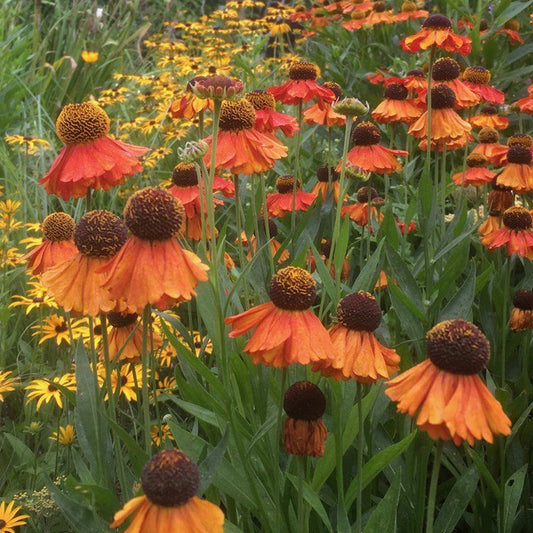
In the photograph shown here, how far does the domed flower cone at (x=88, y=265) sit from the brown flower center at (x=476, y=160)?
1.33 metres

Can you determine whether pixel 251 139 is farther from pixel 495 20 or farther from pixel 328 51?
pixel 328 51

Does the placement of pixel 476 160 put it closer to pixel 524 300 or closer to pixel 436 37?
pixel 436 37

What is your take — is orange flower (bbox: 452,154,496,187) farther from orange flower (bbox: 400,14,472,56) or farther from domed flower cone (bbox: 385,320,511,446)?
domed flower cone (bbox: 385,320,511,446)

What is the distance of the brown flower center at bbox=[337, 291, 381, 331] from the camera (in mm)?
1071

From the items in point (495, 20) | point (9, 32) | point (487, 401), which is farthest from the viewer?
point (9, 32)

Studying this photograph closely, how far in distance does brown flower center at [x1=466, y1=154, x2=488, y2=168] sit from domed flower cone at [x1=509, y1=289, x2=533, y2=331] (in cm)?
53

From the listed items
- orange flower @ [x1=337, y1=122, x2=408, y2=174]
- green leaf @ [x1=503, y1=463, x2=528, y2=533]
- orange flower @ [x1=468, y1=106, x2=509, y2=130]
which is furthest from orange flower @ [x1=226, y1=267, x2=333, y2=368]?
orange flower @ [x1=468, y1=106, x2=509, y2=130]

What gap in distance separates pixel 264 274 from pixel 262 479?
1.52 feet

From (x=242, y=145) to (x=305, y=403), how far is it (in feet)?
1.70

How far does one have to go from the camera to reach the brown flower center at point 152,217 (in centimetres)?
92

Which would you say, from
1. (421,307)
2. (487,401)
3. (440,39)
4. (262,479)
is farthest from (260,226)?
(487,401)

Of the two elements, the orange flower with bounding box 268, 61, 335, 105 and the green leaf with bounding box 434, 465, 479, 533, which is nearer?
the green leaf with bounding box 434, 465, 479, 533

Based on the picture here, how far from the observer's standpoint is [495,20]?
3.07m

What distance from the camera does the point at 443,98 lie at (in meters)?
1.81
